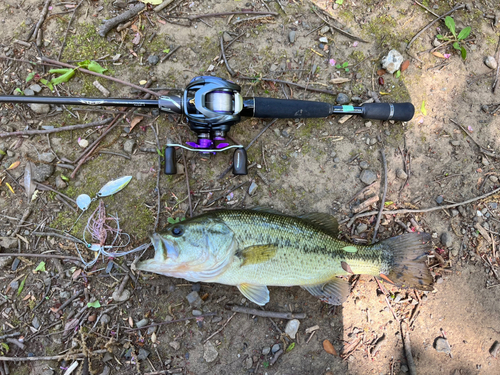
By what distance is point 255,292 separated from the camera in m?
3.21

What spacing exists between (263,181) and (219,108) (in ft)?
3.65

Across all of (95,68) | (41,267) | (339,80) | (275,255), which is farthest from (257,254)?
(95,68)

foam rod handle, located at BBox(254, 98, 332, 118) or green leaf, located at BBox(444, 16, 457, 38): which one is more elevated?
green leaf, located at BBox(444, 16, 457, 38)

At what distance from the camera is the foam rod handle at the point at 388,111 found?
3.45 meters

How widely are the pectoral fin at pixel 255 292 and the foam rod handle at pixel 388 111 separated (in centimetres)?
243

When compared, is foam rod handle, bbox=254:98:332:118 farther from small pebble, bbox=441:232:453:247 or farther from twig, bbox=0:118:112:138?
small pebble, bbox=441:232:453:247

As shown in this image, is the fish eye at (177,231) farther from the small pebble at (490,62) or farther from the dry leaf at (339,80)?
the small pebble at (490,62)

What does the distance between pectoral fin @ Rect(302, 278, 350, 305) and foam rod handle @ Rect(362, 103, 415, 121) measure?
2.04 meters

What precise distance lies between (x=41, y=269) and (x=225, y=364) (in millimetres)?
2542

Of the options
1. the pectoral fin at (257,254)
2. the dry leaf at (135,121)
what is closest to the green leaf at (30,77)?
the dry leaf at (135,121)

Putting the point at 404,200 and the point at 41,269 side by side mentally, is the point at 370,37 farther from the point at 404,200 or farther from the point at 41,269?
the point at 41,269

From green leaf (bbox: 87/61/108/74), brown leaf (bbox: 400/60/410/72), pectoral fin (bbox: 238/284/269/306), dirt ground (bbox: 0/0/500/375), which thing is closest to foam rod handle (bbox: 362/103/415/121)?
dirt ground (bbox: 0/0/500/375)

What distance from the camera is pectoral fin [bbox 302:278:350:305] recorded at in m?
3.33

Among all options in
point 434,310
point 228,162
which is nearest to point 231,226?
point 228,162
